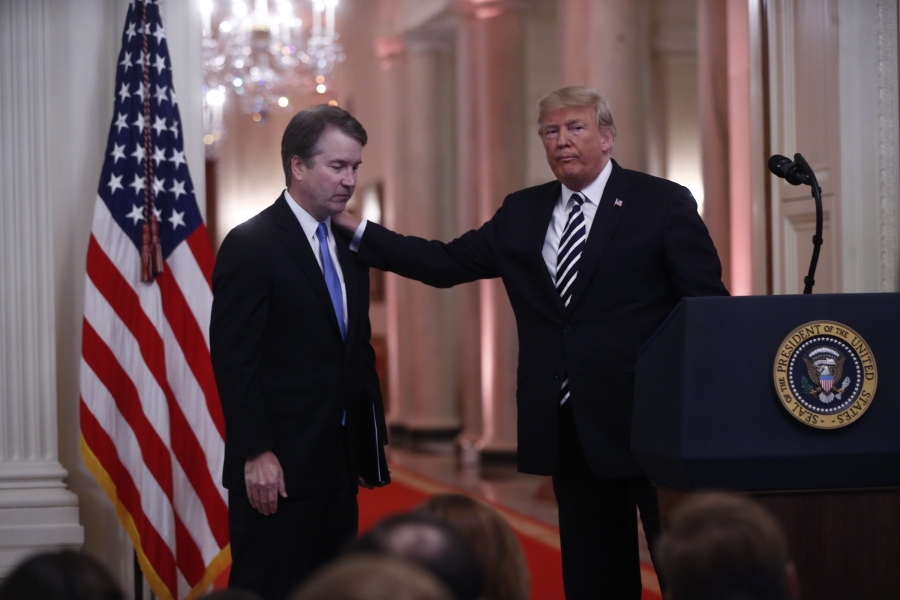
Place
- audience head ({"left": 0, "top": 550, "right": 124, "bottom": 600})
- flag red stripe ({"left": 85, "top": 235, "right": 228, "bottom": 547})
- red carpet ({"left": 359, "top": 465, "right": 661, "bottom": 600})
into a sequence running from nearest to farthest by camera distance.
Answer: audience head ({"left": 0, "top": 550, "right": 124, "bottom": 600})
flag red stripe ({"left": 85, "top": 235, "right": 228, "bottom": 547})
red carpet ({"left": 359, "top": 465, "right": 661, "bottom": 600})

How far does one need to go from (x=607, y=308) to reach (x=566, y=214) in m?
0.34

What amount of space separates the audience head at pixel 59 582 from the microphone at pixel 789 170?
221 centimetres

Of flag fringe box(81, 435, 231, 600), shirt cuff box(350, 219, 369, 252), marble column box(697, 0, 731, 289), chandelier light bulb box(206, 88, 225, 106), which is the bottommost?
flag fringe box(81, 435, 231, 600)

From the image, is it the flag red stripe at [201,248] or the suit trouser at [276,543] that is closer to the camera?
the suit trouser at [276,543]

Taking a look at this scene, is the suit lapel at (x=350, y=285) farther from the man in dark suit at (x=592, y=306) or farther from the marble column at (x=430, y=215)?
the marble column at (x=430, y=215)

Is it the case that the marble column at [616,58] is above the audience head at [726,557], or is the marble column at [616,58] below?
above

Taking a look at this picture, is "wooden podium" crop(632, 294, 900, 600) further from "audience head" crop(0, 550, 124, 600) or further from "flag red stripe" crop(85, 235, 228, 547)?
"flag red stripe" crop(85, 235, 228, 547)

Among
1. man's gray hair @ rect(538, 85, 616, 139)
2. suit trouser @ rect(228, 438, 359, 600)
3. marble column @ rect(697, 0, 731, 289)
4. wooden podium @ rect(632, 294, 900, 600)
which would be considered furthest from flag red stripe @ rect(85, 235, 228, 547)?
marble column @ rect(697, 0, 731, 289)

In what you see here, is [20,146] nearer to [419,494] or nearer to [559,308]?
[559,308]

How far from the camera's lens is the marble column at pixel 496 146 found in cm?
930

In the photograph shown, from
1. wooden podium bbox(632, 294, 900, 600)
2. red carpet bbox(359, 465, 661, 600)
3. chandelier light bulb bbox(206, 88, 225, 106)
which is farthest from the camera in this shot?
chandelier light bulb bbox(206, 88, 225, 106)

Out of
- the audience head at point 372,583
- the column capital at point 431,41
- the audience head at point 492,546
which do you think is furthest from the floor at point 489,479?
the audience head at point 372,583

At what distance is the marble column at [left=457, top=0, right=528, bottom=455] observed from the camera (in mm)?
9305

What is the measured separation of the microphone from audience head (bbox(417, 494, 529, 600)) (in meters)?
1.62
